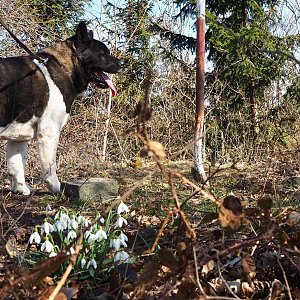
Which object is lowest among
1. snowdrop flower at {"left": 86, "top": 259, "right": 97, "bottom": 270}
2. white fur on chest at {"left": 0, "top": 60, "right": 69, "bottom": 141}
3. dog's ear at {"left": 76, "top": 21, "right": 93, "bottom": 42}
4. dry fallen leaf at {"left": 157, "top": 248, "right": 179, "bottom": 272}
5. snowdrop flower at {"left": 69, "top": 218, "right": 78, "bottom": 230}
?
snowdrop flower at {"left": 86, "top": 259, "right": 97, "bottom": 270}

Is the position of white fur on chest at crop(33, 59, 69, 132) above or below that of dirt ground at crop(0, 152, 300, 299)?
above

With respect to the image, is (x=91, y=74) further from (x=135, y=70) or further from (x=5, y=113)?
(x=135, y=70)

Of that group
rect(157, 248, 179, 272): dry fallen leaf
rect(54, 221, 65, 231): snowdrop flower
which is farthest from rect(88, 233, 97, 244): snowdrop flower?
rect(157, 248, 179, 272): dry fallen leaf

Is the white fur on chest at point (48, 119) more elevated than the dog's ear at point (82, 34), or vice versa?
the dog's ear at point (82, 34)

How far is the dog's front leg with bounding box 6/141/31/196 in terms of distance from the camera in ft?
20.2

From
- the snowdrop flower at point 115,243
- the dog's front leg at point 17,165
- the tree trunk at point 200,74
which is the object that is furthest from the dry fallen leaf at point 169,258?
the dog's front leg at point 17,165

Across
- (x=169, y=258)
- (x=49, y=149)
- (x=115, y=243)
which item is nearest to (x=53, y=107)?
(x=49, y=149)

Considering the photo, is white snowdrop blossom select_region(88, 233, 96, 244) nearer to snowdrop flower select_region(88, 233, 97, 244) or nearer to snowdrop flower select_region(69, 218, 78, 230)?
snowdrop flower select_region(88, 233, 97, 244)

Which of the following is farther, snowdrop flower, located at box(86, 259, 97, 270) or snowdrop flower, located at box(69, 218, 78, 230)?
snowdrop flower, located at box(69, 218, 78, 230)

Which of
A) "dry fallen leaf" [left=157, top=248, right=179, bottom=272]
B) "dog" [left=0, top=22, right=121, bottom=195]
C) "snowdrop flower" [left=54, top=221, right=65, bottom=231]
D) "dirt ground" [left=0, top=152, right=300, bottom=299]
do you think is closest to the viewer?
"dirt ground" [left=0, top=152, right=300, bottom=299]

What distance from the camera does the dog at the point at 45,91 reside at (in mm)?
5621

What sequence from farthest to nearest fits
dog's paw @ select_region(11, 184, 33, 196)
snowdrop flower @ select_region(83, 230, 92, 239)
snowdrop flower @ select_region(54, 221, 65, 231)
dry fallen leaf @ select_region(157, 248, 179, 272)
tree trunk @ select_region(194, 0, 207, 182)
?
1. tree trunk @ select_region(194, 0, 207, 182)
2. dog's paw @ select_region(11, 184, 33, 196)
3. snowdrop flower @ select_region(54, 221, 65, 231)
4. snowdrop flower @ select_region(83, 230, 92, 239)
5. dry fallen leaf @ select_region(157, 248, 179, 272)

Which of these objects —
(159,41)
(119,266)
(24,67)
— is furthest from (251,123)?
(119,266)

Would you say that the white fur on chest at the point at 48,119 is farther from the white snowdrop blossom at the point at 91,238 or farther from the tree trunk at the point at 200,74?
the white snowdrop blossom at the point at 91,238
